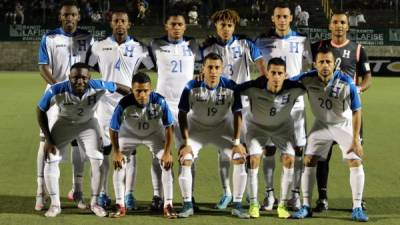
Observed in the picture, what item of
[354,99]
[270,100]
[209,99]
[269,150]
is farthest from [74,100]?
[354,99]

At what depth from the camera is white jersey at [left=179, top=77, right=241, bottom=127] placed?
23.3 feet

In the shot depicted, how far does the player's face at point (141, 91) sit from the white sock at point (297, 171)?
1701mm

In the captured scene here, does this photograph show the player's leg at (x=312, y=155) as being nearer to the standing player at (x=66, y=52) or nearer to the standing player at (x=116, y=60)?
the standing player at (x=116, y=60)

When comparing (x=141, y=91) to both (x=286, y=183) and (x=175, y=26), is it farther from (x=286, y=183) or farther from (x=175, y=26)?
(x=286, y=183)

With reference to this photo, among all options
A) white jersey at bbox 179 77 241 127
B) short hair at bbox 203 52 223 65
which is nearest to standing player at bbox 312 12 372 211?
white jersey at bbox 179 77 241 127

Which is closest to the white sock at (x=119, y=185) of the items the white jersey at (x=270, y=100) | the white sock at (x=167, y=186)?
the white sock at (x=167, y=186)

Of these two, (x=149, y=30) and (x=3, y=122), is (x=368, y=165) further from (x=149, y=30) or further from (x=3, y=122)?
(x=149, y=30)

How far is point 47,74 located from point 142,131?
1321 mm

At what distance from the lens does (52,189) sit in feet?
22.9

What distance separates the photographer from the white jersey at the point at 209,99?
23.3 feet

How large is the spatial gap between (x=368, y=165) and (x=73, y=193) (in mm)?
4303

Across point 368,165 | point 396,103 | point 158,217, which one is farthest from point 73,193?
point 396,103

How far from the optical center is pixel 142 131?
7.16 m

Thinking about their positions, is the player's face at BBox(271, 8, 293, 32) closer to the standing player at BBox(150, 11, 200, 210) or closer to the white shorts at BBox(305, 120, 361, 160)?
the standing player at BBox(150, 11, 200, 210)
